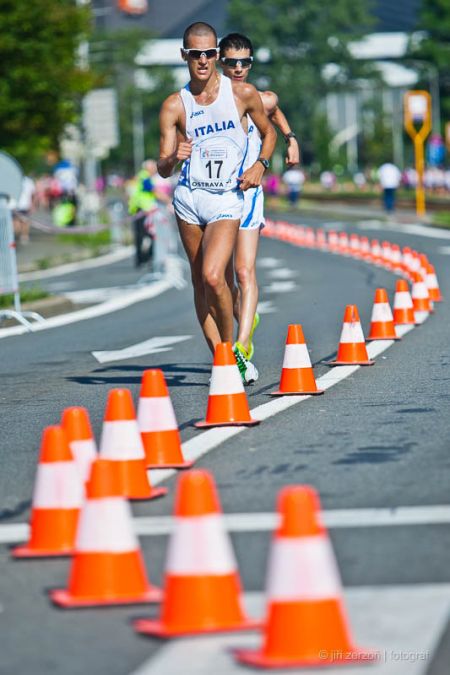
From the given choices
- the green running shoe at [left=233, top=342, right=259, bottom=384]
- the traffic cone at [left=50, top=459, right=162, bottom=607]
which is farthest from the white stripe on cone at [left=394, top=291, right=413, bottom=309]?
the traffic cone at [left=50, top=459, right=162, bottom=607]

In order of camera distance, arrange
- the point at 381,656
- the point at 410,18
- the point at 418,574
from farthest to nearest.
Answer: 1. the point at 410,18
2. the point at 418,574
3. the point at 381,656

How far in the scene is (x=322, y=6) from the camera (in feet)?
452

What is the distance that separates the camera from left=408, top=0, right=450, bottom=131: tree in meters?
124

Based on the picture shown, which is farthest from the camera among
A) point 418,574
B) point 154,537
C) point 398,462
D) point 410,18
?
point 410,18

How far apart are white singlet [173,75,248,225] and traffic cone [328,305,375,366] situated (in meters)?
1.47

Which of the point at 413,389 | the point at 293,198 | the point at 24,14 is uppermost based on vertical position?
the point at 24,14

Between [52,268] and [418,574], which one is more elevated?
[418,574]

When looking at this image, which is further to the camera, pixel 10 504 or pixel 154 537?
pixel 10 504

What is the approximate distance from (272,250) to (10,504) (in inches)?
1283

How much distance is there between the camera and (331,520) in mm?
6371

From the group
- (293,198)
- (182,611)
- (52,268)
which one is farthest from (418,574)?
(293,198)

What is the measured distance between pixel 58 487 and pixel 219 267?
4.58 metres

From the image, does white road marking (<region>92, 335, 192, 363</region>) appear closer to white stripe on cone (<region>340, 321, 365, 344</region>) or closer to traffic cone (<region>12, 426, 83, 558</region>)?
white stripe on cone (<region>340, 321, 365, 344</region>)

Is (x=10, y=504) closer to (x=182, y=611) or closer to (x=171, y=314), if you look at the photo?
(x=182, y=611)
